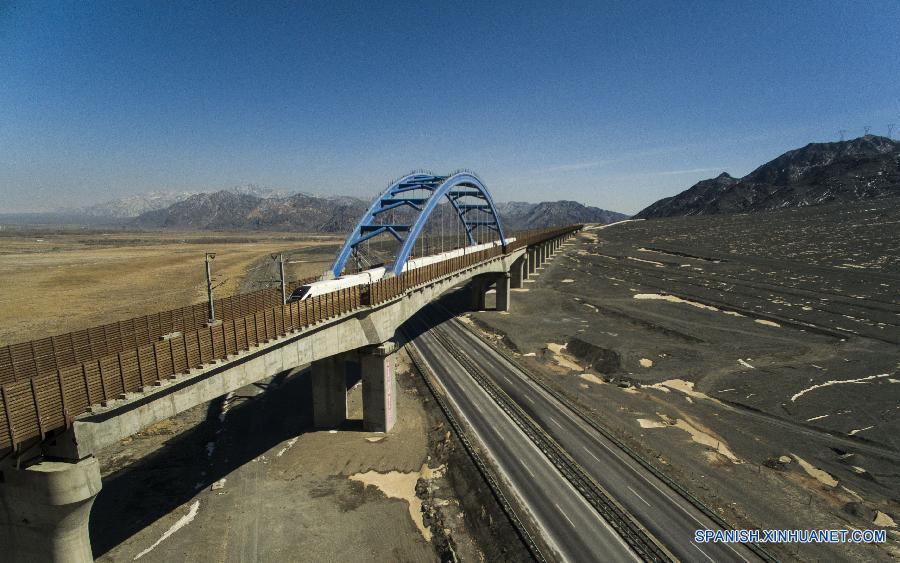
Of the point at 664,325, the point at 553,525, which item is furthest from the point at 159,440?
the point at 664,325

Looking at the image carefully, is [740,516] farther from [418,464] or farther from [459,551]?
[418,464]

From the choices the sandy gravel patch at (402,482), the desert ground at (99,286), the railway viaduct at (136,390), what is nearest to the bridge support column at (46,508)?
the railway viaduct at (136,390)

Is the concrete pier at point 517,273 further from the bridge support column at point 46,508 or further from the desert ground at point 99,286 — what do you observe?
the bridge support column at point 46,508

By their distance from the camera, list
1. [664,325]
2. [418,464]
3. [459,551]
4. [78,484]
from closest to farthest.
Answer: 1. [78,484]
2. [459,551]
3. [418,464]
4. [664,325]

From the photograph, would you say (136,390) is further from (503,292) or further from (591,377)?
(503,292)

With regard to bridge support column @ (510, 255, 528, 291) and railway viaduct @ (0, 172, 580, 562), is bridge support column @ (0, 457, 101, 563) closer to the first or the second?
railway viaduct @ (0, 172, 580, 562)

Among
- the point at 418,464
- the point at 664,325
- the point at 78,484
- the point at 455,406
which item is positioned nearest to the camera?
the point at 78,484
